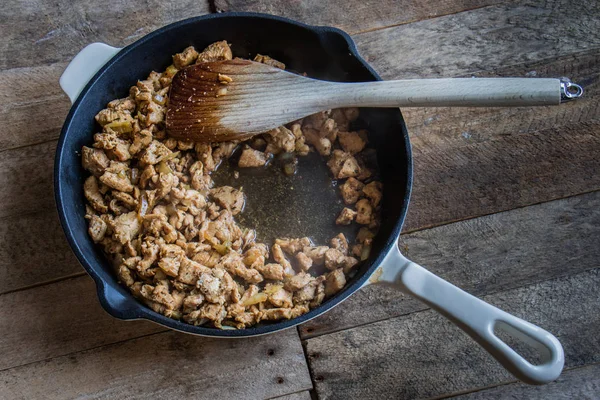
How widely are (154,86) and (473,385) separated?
3.55ft

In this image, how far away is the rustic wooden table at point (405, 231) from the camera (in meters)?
1.50

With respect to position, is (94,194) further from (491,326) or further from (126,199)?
(491,326)

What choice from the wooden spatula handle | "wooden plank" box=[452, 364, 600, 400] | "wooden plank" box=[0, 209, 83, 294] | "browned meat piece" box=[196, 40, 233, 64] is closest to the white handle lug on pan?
"browned meat piece" box=[196, 40, 233, 64]

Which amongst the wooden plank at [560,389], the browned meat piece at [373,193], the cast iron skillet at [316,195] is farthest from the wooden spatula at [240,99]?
the wooden plank at [560,389]

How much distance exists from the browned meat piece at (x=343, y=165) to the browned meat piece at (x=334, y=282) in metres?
0.25

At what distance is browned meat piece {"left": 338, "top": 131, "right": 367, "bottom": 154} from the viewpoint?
1549 millimetres

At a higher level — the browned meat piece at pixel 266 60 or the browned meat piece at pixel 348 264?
the browned meat piece at pixel 266 60

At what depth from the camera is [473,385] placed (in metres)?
1.50

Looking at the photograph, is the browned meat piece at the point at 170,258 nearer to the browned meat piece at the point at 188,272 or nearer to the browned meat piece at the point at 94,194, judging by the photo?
the browned meat piece at the point at 188,272

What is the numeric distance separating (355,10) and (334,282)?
2.49 ft

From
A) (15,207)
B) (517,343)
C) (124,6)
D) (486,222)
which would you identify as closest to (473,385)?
(517,343)

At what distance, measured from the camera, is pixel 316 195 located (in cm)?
154

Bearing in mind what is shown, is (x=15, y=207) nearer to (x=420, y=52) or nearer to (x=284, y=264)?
(x=284, y=264)

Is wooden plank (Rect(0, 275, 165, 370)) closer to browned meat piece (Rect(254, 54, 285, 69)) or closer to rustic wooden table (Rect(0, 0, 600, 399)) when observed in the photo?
rustic wooden table (Rect(0, 0, 600, 399))
